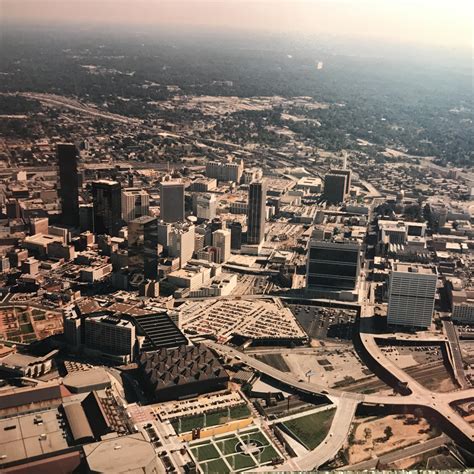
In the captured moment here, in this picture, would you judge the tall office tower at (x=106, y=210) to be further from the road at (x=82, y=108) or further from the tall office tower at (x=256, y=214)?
the road at (x=82, y=108)

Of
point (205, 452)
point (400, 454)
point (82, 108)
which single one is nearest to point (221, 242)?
point (205, 452)

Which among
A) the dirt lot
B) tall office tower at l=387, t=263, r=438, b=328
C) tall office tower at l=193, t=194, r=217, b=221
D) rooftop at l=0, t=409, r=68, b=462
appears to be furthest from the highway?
tall office tower at l=193, t=194, r=217, b=221

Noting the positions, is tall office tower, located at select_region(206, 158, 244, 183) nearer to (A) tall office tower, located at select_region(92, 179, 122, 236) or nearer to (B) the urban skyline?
(B) the urban skyline

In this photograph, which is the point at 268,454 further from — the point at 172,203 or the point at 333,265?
the point at 172,203

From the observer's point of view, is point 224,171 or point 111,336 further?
point 224,171

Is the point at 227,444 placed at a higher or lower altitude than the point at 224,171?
lower

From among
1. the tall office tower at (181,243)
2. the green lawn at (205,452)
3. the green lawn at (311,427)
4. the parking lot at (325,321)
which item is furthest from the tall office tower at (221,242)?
the green lawn at (205,452)
